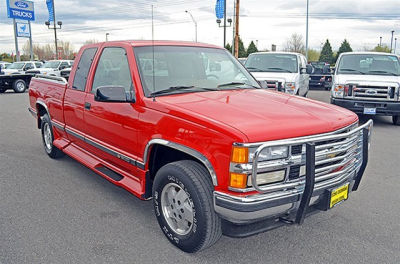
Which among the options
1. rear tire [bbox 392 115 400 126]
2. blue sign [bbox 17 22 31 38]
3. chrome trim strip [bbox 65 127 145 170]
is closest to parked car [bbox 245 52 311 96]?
rear tire [bbox 392 115 400 126]

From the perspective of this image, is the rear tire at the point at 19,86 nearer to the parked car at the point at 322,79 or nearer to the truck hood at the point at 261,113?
the parked car at the point at 322,79

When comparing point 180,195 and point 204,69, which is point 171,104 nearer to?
point 180,195

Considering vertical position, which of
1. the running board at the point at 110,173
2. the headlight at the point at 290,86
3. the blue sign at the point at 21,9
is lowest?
the running board at the point at 110,173

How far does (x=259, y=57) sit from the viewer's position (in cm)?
1179

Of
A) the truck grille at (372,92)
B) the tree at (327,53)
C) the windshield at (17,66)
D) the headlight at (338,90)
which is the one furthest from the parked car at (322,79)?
the tree at (327,53)

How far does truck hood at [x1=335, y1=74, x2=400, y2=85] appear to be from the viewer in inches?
356

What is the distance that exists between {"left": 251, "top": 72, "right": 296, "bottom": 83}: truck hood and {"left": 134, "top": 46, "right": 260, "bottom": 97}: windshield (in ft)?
19.7

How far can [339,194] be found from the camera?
3.10m

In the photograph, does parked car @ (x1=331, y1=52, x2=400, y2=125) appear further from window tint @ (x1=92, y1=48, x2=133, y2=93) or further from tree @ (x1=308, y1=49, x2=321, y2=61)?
tree @ (x1=308, y1=49, x2=321, y2=61)

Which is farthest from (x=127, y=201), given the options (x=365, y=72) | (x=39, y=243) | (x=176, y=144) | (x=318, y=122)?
(x=365, y=72)

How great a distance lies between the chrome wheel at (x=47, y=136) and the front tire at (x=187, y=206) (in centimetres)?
343

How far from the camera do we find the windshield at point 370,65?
383 inches

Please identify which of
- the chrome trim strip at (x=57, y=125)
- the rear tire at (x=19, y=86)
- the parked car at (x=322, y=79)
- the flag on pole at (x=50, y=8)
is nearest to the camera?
the chrome trim strip at (x=57, y=125)

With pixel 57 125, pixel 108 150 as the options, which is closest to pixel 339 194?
pixel 108 150
